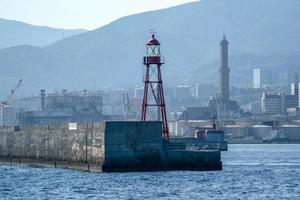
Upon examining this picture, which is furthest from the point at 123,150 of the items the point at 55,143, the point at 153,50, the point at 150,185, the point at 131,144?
the point at 153,50

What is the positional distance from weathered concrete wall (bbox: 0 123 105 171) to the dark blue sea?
1.61m

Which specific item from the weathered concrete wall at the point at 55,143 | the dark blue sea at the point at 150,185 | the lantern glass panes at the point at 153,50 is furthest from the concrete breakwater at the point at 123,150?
the lantern glass panes at the point at 153,50

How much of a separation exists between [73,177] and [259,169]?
71.7 feet

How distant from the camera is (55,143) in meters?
97.1

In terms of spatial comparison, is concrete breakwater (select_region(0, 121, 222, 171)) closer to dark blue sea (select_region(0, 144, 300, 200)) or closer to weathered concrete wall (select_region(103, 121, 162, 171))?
weathered concrete wall (select_region(103, 121, 162, 171))

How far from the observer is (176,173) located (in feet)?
269

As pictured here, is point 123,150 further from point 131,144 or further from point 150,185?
point 150,185

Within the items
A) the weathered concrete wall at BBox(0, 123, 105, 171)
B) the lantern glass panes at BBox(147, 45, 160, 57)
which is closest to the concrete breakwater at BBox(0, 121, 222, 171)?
the weathered concrete wall at BBox(0, 123, 105, 171)

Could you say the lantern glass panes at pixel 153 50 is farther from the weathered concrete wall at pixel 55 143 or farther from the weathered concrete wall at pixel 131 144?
the weathered concrete wall at pixel 131 144

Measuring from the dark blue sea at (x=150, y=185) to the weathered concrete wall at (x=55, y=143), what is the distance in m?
1.61

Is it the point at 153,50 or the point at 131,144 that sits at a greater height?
the point at 153,50

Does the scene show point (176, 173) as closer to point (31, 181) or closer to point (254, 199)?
point (31, 181)

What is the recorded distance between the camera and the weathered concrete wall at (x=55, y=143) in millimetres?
84500

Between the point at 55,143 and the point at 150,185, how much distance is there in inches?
1079
